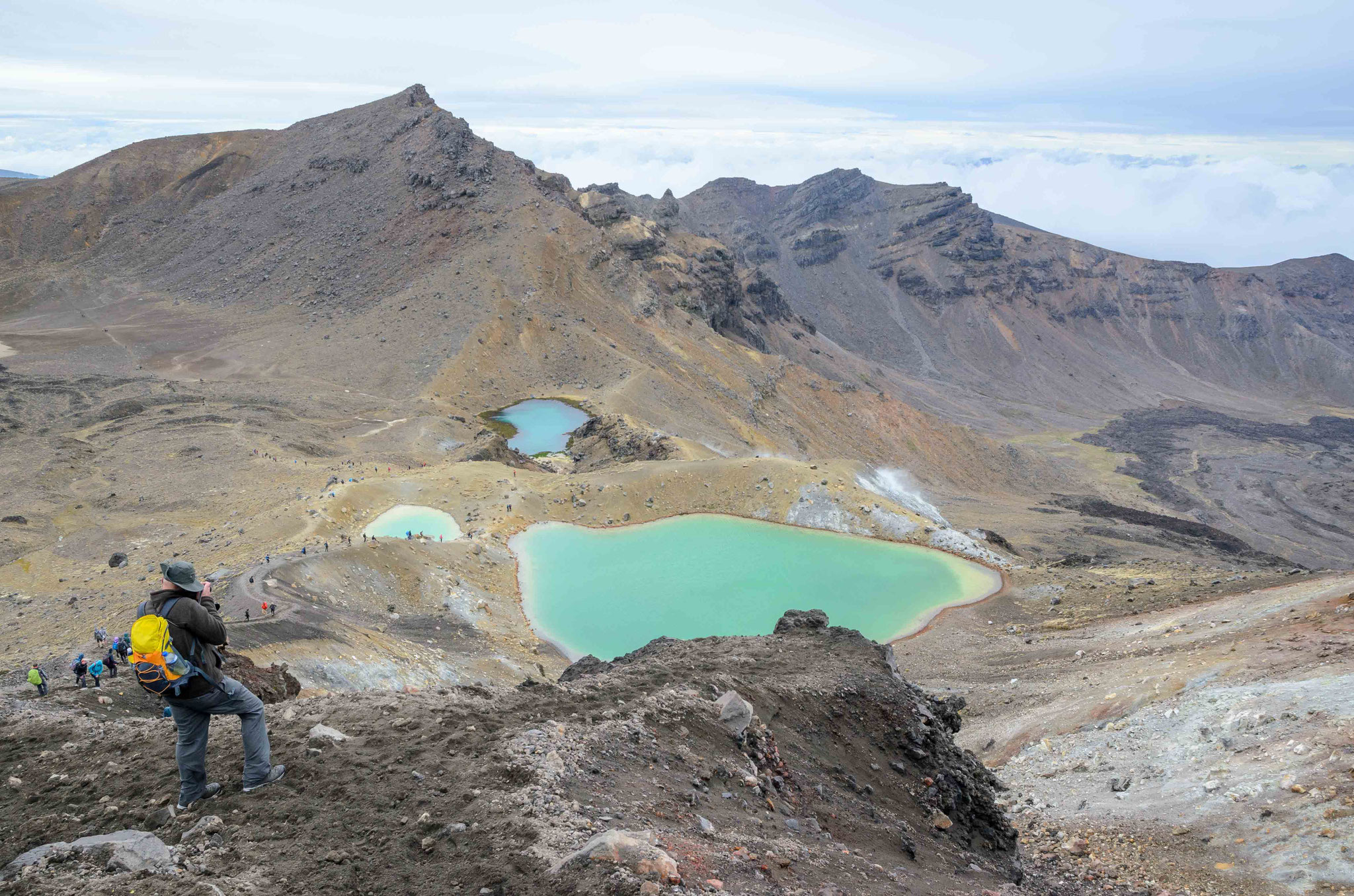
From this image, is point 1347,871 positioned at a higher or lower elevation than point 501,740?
lower

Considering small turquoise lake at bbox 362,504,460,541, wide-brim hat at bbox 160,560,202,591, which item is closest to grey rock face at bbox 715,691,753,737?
wide-brim hat at bbox 160,560,202,591

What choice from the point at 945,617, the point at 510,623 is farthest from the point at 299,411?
the point at 945,617

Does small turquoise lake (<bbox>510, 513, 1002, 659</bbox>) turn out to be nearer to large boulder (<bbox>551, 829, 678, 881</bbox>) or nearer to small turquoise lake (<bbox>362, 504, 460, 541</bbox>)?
small turquoise lake (<bbox>362, 504, 460, 541</bbox>)

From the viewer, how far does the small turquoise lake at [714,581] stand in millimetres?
28828

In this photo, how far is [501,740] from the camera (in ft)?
32.2

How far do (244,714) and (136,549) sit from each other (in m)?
32.0

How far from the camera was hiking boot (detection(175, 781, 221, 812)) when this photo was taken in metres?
8.09

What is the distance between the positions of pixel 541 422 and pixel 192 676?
56.1 metres

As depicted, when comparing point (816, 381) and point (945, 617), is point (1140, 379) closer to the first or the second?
point (816, 381)

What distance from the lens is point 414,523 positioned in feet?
114

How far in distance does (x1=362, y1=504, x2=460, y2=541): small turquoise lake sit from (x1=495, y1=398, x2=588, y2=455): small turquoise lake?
69.2ft

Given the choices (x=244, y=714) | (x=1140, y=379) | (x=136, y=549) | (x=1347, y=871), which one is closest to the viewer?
(x=244, y=714)

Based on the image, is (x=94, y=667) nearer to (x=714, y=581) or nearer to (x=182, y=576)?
(x=182, y=576)

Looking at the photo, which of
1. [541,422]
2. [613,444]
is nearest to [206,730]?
[613,444]
